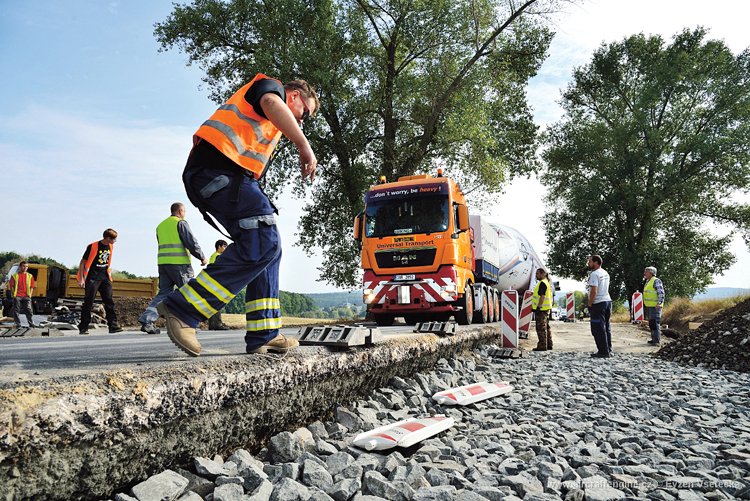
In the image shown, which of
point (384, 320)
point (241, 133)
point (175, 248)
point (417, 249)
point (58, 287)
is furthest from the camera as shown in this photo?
point (58, 287)

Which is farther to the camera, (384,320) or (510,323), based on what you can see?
(384,320)

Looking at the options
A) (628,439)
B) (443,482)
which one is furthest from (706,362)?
(443,482)

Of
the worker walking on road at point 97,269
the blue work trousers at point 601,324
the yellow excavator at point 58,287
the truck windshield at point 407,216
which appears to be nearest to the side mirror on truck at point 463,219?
the truck windshield at point 407,216

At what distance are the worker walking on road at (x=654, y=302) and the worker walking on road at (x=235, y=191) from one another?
1236 centimetres

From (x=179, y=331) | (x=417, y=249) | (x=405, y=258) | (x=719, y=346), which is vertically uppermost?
(x=417, y=249)

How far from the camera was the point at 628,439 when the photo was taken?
359cm

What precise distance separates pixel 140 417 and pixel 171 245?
576 centimetres

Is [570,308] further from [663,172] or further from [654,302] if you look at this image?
[654,302]

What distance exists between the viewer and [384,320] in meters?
12.4

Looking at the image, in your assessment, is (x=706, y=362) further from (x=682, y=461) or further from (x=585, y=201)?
(x=585, y=201)

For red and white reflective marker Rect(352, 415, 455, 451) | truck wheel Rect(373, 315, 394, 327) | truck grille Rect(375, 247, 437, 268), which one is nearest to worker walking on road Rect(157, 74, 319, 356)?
red and white reflective marker Rect(352, 415, 455, 451)

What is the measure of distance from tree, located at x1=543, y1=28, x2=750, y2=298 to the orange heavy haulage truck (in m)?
19.7

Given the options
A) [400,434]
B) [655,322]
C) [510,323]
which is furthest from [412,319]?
[400,434]

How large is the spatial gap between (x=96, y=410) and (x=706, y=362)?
9.36 m
